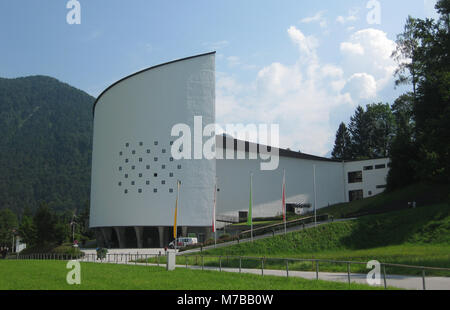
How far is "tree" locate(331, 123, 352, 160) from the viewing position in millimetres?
83938

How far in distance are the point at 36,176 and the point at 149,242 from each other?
5958 inches

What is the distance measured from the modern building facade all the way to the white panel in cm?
11

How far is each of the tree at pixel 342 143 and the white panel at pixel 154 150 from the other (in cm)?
Result: 4091

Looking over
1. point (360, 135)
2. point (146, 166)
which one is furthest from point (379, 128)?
point (146, 166)

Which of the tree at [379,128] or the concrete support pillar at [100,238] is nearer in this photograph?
the concrete support pillar at [100,238]

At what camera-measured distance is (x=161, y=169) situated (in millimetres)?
48375

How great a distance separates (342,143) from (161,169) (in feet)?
154

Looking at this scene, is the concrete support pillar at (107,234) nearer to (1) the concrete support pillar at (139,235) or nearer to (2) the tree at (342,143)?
(1) the concrete support pillar at (139,235)

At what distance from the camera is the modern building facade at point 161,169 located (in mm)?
48375

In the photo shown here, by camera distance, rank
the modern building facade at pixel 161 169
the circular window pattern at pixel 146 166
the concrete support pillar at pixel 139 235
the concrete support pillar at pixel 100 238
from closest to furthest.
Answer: the circular window pattern at pixel 146 166 < the modern building facade at pixel 161 169 < the concrete support pillar at pixel 139 235 < the concrete support pillar at pixel 100 238

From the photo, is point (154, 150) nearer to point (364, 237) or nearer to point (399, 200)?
point (364, 237)

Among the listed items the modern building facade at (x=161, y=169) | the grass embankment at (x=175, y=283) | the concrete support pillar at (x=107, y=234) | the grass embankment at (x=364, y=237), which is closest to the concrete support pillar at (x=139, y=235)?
the modern building facade at (x=161, y=169)
